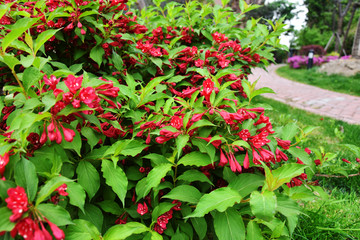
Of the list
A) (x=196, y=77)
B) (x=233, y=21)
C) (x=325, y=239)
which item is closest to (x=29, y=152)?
(x=196, y=77)

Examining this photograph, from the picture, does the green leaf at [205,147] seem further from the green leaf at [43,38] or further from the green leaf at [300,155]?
the green leaf at [43,38]

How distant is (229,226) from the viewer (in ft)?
3.43

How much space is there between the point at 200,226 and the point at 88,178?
1.85 ft

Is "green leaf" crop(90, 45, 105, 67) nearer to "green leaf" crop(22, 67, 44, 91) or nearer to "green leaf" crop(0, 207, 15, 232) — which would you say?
"green leaf" crop(22, 67, 44, 91)

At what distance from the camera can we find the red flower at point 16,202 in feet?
2.23

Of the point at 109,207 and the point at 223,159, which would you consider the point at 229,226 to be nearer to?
the point at 223,159

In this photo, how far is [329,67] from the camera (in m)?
12.5

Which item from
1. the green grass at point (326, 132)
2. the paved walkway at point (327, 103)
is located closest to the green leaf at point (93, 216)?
the green grass at point (326, 132)

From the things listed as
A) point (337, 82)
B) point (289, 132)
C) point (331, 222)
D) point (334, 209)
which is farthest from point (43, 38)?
point (337, 82)

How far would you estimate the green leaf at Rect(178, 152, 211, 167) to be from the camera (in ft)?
3.60

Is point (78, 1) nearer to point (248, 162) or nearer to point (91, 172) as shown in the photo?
point (91, 172)

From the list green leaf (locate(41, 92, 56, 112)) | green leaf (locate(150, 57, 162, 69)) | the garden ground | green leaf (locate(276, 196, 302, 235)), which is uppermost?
green leaf (locate(41, 92, 56, 112))

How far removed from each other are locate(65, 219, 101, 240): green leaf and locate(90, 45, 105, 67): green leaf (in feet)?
3.41

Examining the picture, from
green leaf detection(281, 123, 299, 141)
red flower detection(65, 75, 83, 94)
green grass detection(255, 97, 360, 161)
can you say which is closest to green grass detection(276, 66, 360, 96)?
green grass detection(255, 97, 360, 161)
